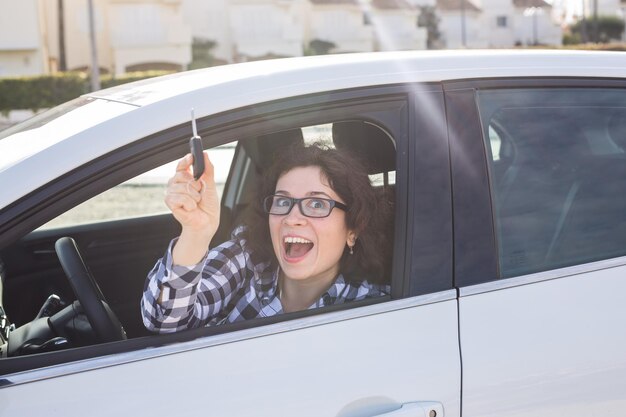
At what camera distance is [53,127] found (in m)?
1.98

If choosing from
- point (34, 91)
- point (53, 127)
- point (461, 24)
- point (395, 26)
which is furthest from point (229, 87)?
point (461, 24)

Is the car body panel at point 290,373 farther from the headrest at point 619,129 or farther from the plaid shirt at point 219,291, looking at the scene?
the headrest at point 619,129

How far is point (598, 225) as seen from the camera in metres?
2.21

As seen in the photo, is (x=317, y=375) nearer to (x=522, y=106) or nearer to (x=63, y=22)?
(x=522, y=106)

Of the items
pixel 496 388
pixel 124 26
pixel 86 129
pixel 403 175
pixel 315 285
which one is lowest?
pixel 496 388

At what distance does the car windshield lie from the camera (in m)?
1.82

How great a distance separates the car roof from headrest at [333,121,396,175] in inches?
8.9

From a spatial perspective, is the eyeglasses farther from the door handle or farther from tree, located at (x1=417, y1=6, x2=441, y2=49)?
tree, located at (x1=417, y1=6, x2=441, y2=49)

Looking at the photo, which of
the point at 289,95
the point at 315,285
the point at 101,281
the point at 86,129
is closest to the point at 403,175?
the point at 289,95

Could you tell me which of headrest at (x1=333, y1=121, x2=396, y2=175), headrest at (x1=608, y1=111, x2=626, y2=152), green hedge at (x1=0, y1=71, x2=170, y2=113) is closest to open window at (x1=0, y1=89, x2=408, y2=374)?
headrest at (x1=333, y1=121, x2=396, y2=175)

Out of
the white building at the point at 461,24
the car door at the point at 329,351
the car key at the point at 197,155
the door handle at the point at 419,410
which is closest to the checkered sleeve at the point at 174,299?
the car door at the point at 329,351

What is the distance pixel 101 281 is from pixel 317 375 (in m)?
1.59

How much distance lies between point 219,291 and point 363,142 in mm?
592

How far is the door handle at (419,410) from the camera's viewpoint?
1799mm
